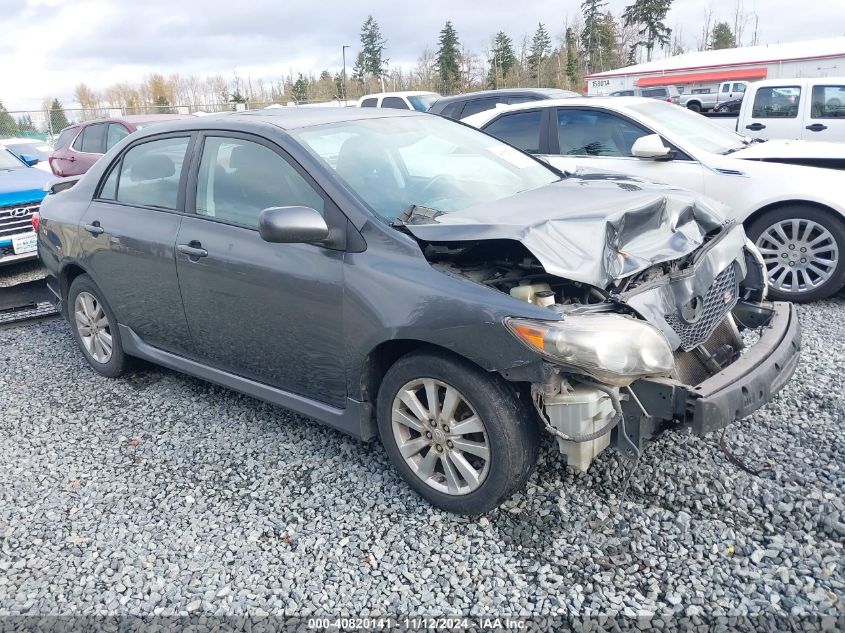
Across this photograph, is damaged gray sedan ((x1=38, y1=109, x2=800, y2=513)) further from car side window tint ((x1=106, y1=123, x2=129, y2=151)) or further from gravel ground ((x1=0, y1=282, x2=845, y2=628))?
car side window tint ((x1=106, y1=123, x2=129, y2=151))

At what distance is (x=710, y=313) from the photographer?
3109mm

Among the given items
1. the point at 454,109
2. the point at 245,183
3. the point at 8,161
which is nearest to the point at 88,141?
the point at 8,161

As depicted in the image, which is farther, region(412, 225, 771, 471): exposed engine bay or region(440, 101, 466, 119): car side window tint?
region(440, 101, 466, 119): car side window tint

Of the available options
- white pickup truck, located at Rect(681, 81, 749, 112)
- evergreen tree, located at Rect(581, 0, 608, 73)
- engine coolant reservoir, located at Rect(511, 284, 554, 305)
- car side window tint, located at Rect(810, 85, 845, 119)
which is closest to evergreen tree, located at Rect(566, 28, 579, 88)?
evergreen tree, located at Rect(581, 0, 608, 73)

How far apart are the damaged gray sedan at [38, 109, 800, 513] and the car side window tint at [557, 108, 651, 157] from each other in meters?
2.49

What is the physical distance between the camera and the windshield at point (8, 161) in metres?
7.93

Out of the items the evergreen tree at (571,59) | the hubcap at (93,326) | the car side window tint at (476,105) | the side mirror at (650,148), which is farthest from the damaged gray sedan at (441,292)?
the evergreen tree at (571,59)

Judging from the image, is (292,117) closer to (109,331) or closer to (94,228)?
(94,228)

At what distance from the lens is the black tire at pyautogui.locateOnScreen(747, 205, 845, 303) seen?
533cm

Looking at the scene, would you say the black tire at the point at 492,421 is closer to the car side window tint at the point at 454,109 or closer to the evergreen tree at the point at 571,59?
the car side window tint at the point at 454,109

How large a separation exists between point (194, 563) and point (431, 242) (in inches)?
66.1

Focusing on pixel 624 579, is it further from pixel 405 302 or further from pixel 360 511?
pixel 405 302

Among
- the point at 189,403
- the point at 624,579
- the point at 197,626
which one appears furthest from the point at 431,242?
the point at 189,403

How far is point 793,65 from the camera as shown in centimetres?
3541
